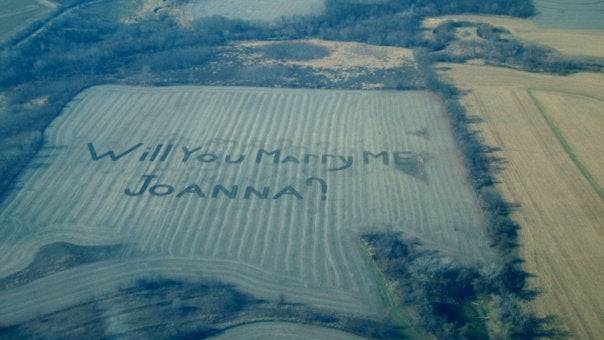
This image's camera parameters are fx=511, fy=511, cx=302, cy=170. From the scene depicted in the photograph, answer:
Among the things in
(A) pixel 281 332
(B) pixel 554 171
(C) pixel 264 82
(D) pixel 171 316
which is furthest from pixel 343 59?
→ (D) pixel 171 316

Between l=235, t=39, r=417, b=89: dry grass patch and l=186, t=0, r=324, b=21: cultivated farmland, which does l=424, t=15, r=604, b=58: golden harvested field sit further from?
l=186, t=0, r=324, b=21: cultivated farmland

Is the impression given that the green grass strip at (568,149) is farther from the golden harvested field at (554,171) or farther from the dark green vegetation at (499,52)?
the dark green vegetation at (499,52)

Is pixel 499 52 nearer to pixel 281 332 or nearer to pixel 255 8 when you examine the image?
pixel 255 8

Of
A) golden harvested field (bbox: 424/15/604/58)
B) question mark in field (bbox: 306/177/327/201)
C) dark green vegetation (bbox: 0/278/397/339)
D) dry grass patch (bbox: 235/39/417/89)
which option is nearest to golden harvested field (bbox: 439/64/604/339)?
dry grass patch (bbox: 235/39/417/89)

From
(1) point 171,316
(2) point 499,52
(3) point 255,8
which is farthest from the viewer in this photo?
(3) point 255,8

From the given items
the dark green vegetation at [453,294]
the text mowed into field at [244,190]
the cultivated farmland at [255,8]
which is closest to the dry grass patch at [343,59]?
the text mowed into field at [244,190]
